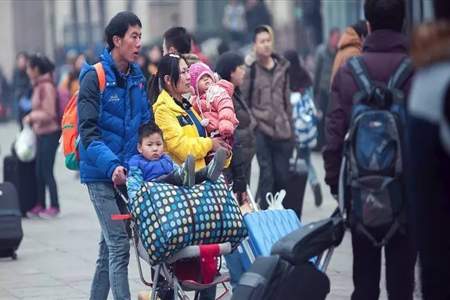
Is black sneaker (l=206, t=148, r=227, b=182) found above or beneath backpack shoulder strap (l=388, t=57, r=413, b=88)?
beneath

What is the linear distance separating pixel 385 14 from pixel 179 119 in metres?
Result: 2.07

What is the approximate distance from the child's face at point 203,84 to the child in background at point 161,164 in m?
1.00

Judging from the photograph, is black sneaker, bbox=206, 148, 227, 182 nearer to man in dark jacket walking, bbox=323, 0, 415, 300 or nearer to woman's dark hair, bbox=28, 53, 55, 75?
man in dark jacket walking, bbox=323, 0, 415, 300

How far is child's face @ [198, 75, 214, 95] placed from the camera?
10148 millimetres

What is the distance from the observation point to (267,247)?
9.56 m

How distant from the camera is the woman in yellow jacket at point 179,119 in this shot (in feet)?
31.0

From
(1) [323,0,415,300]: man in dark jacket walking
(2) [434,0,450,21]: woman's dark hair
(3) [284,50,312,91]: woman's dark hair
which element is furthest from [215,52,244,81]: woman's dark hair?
(2) [434,0,450,21]: woman's dark hair

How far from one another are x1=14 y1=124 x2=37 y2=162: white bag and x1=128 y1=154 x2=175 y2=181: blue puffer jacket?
7.75 metres

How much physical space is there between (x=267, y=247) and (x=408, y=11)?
1599 mm

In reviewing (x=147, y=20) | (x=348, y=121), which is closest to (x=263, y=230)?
(x=348, y=121)

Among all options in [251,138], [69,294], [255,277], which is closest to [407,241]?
[255,277]

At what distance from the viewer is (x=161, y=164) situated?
906 cm

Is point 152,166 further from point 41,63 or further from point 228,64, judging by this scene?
point 41,63

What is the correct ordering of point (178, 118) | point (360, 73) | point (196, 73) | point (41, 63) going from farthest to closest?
point (41, 63) < point (196, 73) < point (178, 118) < point (360, 73)
